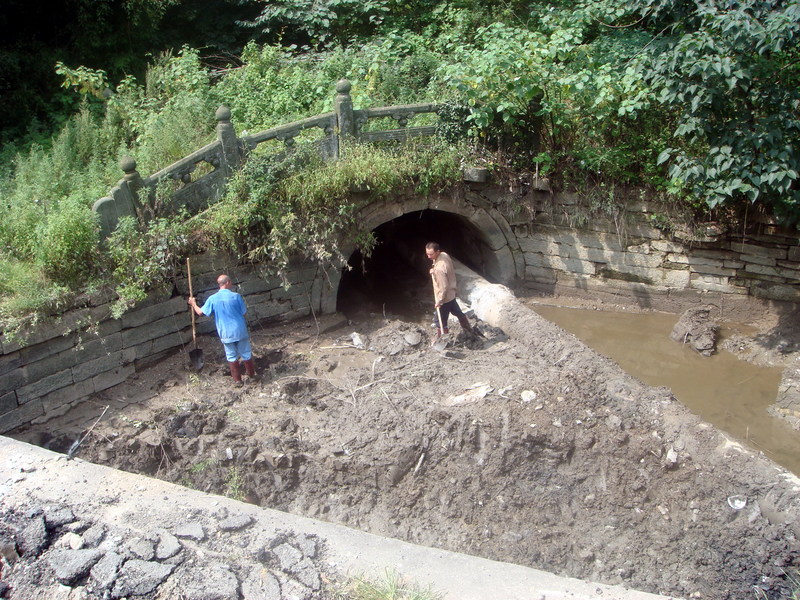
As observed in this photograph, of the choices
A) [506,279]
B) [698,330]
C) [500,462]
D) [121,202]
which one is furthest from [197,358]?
[698,330]

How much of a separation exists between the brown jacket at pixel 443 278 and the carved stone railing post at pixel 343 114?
2.41 meters

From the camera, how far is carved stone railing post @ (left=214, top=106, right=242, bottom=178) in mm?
8523

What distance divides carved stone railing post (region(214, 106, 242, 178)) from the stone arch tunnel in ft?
7.38

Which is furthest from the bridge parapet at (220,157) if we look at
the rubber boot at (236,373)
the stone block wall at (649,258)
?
the stone block wall at (649,258)

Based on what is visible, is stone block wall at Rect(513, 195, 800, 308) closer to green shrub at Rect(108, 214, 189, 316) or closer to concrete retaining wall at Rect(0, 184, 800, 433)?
concrete retaining wall at Rect(0, 184, 800, 433)

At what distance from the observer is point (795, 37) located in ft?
25.8

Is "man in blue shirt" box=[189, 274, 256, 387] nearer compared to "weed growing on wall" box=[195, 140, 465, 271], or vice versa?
"man in blue shirt" box=[189, 274, 256, 387]

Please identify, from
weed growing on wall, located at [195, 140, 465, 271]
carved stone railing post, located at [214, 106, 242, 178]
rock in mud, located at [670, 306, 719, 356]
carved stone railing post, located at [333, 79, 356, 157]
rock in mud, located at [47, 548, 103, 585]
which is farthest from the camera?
rock in mud, located at [670, 306, 719, 356]

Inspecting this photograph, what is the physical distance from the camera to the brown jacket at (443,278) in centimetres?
842

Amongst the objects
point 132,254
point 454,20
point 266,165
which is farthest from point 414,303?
point 454,20

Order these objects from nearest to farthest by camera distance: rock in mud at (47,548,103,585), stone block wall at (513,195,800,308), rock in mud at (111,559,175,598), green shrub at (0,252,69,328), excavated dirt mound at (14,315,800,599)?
rock in mud at (111,559,175,598) → rock in mud at (47,548,103,585) → excavated dirt mound at (14,315,800,599) → green shrub at (0,252,69,328) → stone block wall at (513,195,800,308)

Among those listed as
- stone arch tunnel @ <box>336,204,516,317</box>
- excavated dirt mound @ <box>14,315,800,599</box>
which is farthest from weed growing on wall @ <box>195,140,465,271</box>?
excavated dirt mound @ <box>14,315,800,599</box>

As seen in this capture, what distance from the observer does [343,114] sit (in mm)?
9438

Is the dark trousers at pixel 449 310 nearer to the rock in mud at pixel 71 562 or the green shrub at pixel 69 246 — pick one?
the green shrub at pixel 69 246
